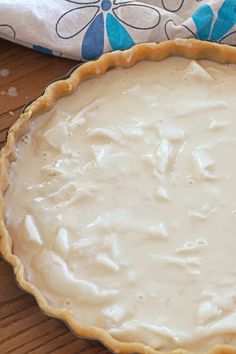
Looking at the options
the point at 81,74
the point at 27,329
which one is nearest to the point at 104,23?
the point at 81,74

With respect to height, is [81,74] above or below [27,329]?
above

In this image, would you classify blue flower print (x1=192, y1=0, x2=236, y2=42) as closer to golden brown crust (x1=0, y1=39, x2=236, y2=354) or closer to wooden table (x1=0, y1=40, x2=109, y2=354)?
golden brown crust (x1=0, y1=39, x2=236, y2=354)

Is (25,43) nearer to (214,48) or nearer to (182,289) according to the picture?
(214,48)

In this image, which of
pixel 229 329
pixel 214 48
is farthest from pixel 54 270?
pixel 214 48

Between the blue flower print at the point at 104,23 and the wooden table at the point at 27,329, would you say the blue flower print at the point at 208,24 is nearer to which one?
the blue flower print at the point at 104,23

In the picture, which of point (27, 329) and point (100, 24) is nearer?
point (27, 329)

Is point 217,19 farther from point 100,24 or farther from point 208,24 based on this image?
point 100,24

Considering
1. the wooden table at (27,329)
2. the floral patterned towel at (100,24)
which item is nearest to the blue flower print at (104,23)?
the floral patterned towel at (100,24)
